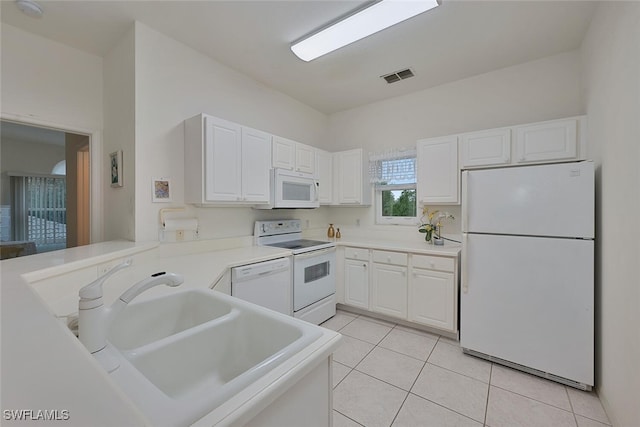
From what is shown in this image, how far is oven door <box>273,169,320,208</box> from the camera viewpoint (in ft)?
9.18

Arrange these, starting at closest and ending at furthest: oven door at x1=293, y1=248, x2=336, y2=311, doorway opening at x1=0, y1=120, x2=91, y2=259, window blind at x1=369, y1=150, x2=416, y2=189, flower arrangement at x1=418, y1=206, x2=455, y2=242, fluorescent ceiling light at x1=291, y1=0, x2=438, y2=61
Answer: fluorescent ceiling light at x1=291, y1=0, x2=438, y2=61 → oven door at x1=293, y1=248, x2=336, y2=311 → flower arrangement at x1=418, y1=206, x2=455, y2=242 → window blind at x1=369, y1=150, x2=416, y2=189 → doorway opening at x1=0, y1=120, x2=91, y2=259

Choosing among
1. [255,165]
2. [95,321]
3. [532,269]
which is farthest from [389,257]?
[95,321]

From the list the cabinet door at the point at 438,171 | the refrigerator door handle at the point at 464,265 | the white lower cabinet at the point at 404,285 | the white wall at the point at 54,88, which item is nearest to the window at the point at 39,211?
the white wall at the point at 54,88

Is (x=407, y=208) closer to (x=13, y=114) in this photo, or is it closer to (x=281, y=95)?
(x=281, y=95)

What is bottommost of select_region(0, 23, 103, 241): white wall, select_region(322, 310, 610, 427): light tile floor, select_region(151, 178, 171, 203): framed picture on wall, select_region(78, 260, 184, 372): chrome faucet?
select_region(322, 310, 610, 427): light tile floor

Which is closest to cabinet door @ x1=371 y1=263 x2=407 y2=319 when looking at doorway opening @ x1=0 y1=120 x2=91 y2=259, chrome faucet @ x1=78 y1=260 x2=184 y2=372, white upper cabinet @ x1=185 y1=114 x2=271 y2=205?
white upper cabinet @ x1=185 y1=114 x2=271 y2=205

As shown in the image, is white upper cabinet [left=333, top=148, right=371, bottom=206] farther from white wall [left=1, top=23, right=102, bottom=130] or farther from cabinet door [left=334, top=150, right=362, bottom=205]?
white wall [left=1, top=23, right=102, bottom=130]

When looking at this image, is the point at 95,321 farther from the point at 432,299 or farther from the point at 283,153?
the point at 432,299

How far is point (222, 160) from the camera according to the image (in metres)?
2.35

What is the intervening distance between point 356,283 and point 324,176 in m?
1.48

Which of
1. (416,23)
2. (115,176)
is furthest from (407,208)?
(115,176)

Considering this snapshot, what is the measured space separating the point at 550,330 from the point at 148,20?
13.0 ft

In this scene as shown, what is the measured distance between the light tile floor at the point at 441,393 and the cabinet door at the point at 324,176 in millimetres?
1863

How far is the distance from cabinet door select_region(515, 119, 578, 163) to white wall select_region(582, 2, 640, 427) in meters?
0.23
